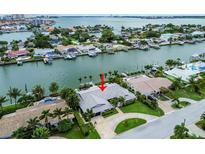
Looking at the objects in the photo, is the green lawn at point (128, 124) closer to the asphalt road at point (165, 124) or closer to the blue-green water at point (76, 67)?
the asphalt road at point (165, 124)

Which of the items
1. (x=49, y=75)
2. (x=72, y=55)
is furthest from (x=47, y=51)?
(x=49, y=75)

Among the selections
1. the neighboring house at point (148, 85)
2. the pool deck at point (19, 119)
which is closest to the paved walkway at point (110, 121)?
the pool deck at point (19, 119)

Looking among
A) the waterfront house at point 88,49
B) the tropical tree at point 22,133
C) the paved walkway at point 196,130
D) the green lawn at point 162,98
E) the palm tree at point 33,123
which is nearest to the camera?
the tropical tree at point 22,133

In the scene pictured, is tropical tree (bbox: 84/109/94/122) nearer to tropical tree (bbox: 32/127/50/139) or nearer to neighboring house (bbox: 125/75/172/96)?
tropical tree (bbox: 32/127/50/139)

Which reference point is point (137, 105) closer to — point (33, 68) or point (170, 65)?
point (170, 65)

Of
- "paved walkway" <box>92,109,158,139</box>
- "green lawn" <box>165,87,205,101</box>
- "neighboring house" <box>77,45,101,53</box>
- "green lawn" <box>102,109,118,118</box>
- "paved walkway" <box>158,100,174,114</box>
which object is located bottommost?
"paved walkway" <box>92,109,158,139</box>

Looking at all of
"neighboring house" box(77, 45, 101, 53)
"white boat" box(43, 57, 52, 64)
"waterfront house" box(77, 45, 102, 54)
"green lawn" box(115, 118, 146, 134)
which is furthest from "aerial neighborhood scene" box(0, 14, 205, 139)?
"neighboring house" box(77, 45, 101, 53)
